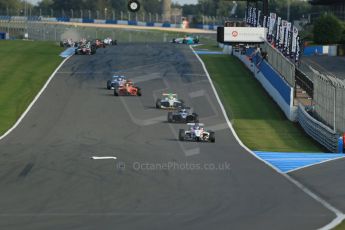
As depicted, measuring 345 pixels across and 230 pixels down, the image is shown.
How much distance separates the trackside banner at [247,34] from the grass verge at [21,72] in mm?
13576

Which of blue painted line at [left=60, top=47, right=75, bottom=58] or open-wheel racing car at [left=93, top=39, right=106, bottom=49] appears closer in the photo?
blue painted line at [left=60, top=47, right=75, bottom=58]

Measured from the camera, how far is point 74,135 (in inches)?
1535

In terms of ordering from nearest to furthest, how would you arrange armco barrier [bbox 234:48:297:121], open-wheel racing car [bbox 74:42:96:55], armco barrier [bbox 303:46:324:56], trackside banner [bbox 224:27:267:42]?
1. armco barrier [bbox 234:48:297:121]
2. trackside banner [bbox 224:27:267:42]
3. open-wheel racing car [bbox 74:42:96:55]
4. armco barrier [bbox 303:46:324:56]

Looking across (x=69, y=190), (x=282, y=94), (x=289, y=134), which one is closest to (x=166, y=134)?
(x=289, y=134)

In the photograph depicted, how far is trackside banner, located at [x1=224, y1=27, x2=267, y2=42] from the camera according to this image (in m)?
65.9

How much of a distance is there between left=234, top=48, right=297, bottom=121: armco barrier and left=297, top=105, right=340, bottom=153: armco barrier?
1.62 meters

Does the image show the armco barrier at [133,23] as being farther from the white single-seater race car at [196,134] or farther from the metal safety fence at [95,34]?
the white single-seater race car at [196,134]

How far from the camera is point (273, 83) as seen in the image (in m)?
54.3

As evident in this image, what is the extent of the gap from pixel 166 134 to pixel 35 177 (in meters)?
13.8

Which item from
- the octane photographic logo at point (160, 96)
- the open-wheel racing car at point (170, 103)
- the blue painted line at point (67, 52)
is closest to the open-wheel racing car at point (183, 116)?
the octane photographic logo at point (160, 96)

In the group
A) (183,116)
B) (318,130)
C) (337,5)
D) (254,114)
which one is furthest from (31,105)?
(337,5)

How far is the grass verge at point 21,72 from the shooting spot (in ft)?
159

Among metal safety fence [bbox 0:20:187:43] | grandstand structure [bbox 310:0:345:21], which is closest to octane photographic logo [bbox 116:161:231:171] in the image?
grandstand structure [bbox 310:0:345:21]

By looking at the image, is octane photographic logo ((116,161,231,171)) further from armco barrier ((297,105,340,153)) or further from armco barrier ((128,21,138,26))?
armco barrier ((128,21,138,26))
